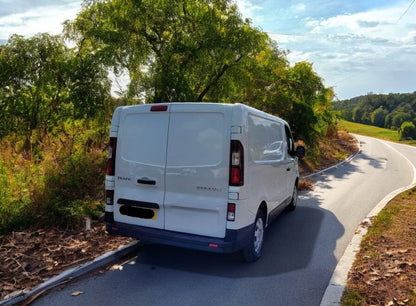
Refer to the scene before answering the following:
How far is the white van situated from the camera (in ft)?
13.7

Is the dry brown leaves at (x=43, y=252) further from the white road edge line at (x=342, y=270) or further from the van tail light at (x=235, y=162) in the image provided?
the white road edge line at (x=342, y=270)

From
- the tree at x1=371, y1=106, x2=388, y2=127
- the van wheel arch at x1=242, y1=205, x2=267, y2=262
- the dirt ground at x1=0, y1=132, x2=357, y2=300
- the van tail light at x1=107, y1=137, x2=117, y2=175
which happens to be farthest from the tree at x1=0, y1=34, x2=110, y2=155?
the tree at x1=371, y1=106, x2=388, y2=127

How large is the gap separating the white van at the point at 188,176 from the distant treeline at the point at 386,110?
88529mm

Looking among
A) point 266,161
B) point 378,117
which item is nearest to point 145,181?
point 266,161

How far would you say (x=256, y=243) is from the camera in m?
5.03

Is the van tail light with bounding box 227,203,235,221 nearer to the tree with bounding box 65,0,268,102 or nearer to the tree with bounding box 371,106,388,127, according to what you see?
the tree with bounding box 65,0,268,102

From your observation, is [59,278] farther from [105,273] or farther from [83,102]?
[83,102]

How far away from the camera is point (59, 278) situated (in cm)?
411

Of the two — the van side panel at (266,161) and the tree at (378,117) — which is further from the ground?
the tree at (378,117)

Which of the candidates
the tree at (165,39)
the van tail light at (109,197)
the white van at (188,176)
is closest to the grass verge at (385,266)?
the white van at (188,176)

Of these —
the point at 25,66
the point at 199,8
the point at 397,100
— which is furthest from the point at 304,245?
the point at 397,100

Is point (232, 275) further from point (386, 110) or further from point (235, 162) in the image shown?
point (386, 110)

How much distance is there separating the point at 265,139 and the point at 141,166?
1913 mm

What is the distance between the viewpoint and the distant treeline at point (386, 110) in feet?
295
